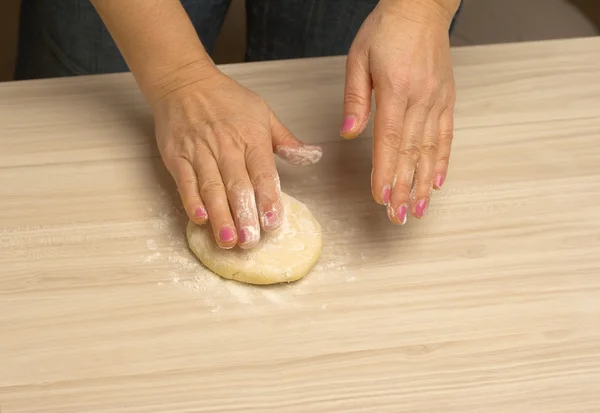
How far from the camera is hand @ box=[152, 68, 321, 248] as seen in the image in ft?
2.61

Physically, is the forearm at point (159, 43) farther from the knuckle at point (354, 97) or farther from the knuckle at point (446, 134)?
the knuckle at point (446, 134)

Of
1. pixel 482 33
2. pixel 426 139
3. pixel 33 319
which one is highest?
pixel 426 139

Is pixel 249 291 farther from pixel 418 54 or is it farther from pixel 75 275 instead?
pixel 418 54

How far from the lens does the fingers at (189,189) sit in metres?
0.81

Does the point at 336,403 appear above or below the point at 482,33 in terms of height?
above

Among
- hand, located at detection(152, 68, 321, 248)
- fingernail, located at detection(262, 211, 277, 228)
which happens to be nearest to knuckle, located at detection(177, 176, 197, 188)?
hand, located at detection(152, 68, 321, 248)

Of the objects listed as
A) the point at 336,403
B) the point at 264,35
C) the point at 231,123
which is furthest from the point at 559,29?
the point at 336,403

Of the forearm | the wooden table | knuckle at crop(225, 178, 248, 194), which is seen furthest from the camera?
the forearm

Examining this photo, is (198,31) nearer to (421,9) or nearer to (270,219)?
(421,9)

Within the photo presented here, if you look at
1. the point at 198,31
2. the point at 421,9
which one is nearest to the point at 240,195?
the point at 421,9

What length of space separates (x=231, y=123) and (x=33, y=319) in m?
0.33

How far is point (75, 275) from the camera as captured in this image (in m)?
0.80

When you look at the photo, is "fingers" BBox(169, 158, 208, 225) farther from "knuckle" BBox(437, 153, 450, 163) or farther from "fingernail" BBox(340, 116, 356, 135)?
"knuckle" BBox(437, 153, 450, 163)

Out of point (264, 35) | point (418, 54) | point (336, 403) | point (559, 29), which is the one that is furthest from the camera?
point (559, 29)
